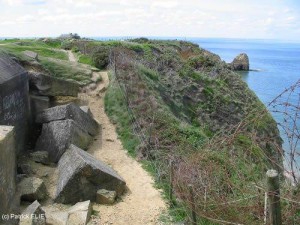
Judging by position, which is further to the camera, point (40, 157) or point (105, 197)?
point (40, 157)

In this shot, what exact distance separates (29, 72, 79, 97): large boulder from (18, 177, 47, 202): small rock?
6.36 metres

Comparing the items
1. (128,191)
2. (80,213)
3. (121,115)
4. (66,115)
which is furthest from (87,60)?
(80,213)

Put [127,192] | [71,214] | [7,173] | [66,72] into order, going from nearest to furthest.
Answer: [7,173] < [71,214] < [127,192] < [66,72]

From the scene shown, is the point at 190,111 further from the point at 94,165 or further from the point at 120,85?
the point at 94,165

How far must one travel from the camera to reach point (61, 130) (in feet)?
44.0

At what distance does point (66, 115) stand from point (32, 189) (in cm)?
436

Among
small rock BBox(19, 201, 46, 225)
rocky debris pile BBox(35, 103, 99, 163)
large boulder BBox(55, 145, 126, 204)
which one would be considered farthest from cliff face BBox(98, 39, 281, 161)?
small rock BBox(19, 201, 46, 225)

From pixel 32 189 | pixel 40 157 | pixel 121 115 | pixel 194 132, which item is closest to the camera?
pixel 32 189

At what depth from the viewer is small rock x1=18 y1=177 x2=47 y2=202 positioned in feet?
33.2

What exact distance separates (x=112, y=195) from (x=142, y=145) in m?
3.70

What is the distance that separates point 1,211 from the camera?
8008 millimetres

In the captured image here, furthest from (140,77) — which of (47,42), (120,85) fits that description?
(47,42)

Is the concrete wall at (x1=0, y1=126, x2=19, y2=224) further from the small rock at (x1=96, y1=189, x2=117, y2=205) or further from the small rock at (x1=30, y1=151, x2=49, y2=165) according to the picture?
the small rock at (x1=30, y1=151, x2=49, y2=165)

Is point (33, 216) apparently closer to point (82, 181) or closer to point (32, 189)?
point (32, 189)
